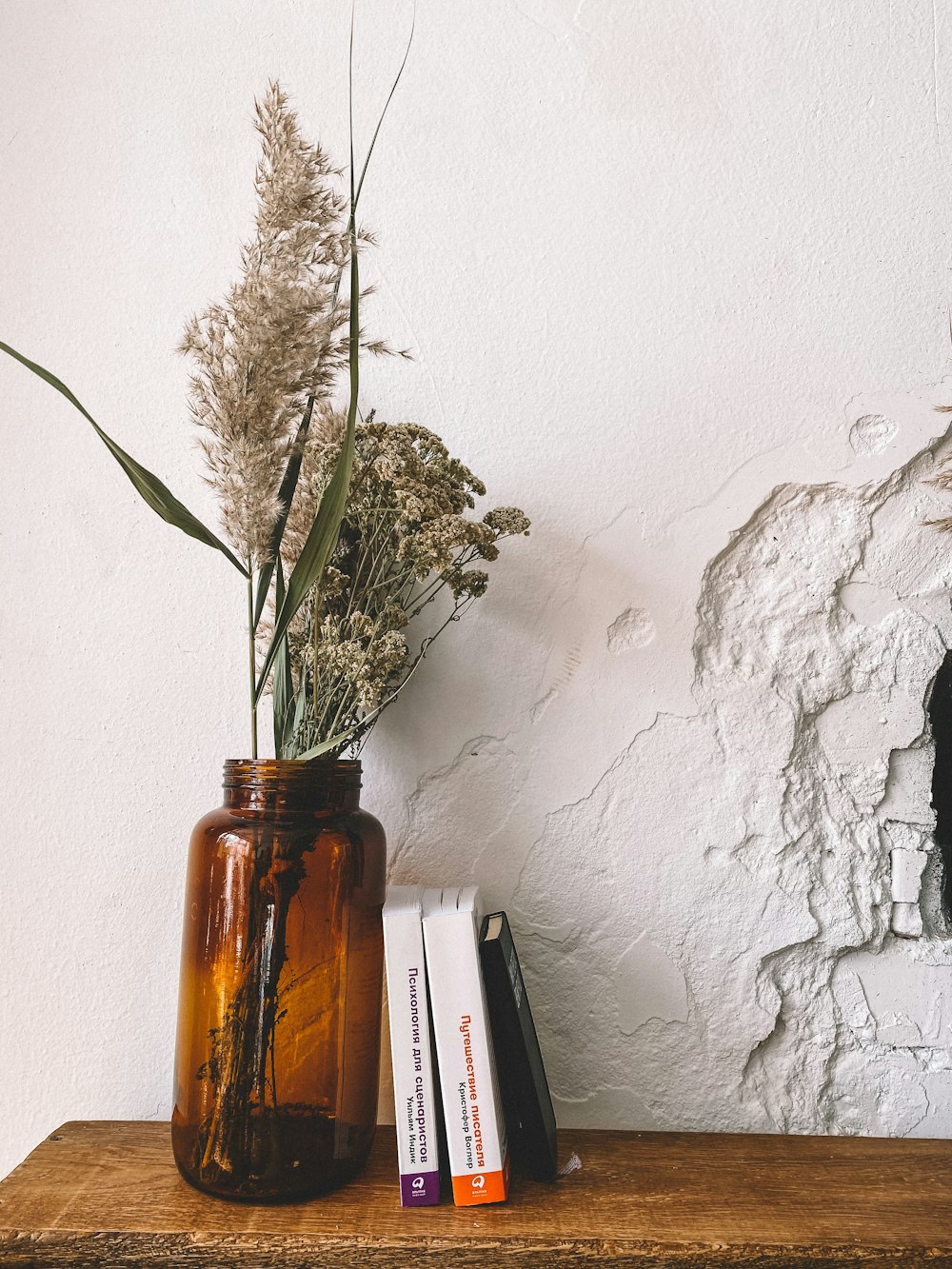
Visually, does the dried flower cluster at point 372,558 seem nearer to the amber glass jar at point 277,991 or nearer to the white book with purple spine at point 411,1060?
the amber glass jar at point 277,991

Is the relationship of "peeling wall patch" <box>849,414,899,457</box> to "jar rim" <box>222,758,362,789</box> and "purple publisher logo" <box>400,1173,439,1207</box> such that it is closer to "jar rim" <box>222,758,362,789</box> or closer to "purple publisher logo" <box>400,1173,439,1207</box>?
"jar rim" <box>222,758,362,789</box>

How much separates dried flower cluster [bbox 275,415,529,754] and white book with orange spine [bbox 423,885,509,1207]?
0.22m

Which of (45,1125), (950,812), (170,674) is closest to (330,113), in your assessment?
(170,674)

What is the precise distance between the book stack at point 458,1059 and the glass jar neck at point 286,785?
5.2 inches

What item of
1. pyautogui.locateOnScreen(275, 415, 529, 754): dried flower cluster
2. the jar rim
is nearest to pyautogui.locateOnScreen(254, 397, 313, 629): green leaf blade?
pyautogui.locateOnScreen(275, 415, 529, 754): dried flower cluster

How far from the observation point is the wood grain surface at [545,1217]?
759 millimetres

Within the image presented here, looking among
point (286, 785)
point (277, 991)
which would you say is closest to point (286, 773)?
point (286, 785)

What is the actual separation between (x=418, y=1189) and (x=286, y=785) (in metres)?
0.40

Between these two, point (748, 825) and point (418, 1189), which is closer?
point (418, 1189)

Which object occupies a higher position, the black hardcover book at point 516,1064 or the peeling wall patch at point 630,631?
the peeling wall patch at point 630,631

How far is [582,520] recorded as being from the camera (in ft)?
3.65

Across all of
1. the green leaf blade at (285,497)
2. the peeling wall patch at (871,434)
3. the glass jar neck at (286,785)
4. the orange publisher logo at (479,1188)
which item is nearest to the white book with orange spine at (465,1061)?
the orange publisher logo at (479,1188)

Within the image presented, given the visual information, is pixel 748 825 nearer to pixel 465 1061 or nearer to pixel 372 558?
pixel 465 1061

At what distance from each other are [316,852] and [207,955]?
144 mm
